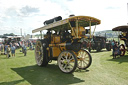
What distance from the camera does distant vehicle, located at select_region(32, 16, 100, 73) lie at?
6.48 m

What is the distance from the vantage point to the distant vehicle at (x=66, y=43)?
6484 mm

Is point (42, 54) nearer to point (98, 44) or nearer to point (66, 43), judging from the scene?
point (66, 43)

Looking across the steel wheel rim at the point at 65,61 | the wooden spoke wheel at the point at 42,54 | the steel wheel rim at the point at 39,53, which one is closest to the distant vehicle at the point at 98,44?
the steel wheel rim at the point at 39,53

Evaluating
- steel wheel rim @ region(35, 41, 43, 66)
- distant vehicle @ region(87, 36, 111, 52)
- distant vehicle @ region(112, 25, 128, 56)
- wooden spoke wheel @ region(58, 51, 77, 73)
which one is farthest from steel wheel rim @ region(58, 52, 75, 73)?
distant vehicle @ region(87, 36, 111, 52)

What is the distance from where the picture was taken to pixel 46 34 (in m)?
8.90

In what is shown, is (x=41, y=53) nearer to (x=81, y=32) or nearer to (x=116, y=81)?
(x=81, y=32)

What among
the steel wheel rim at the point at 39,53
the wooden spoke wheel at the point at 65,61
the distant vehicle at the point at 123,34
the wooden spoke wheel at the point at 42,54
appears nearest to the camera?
the wooden spoke wheel at the point at 65,61

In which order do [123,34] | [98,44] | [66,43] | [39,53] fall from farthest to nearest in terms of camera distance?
[98,44] → [123,34] → [39,53] → [66,43]

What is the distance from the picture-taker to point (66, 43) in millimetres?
6973

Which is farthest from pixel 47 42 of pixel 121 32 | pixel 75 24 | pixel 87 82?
pixel 121 32

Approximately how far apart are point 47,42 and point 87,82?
4025 millimetres

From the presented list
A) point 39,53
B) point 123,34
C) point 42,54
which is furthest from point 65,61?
point 123,34

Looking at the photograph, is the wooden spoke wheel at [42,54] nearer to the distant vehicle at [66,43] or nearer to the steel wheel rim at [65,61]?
the distant vehicle at [66,43]

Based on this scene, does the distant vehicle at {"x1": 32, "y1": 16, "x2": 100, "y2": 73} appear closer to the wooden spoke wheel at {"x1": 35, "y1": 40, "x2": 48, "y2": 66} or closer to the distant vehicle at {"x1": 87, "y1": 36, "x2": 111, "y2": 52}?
the wooden spoke wheel at {"x1": 35, "y1": 40, "x2": 48, "y2": 66}
